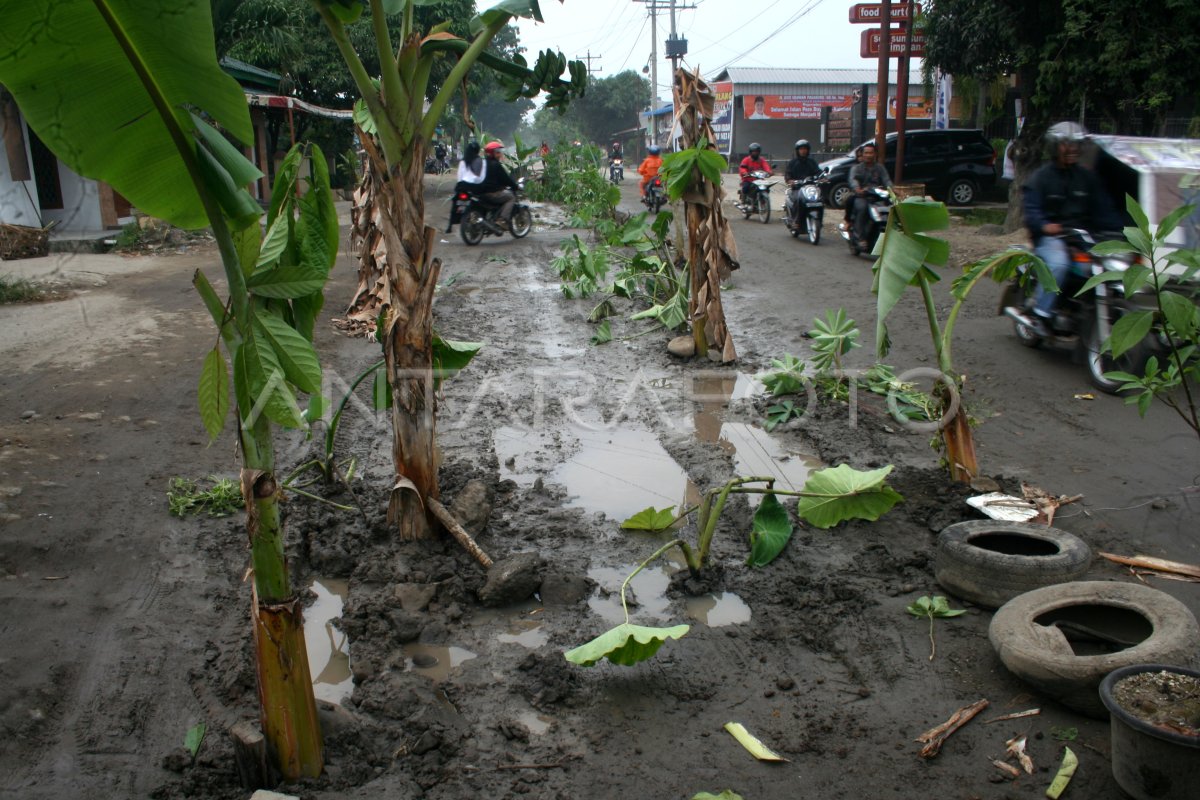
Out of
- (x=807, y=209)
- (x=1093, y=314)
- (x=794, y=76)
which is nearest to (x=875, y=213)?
(x=807, y=209)

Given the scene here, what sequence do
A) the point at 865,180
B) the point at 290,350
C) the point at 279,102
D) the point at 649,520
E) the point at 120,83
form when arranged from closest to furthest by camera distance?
1. the point at 120,83
2. the point at 290,350
3. the point at 649,520
4. the point at 865,180
5. the point at 279,102

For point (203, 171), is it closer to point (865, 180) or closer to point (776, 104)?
point (865, 180)

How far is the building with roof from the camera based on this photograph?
4325 centimetres

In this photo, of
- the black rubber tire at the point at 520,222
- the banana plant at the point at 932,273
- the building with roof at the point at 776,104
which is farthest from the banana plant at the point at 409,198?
the building with roof at the point at 776,104

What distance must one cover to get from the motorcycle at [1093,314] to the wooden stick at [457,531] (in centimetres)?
444

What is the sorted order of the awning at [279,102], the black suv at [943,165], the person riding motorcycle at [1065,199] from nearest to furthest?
the person riding motorcycle at [1065,199] < the awning at [279,102] < the black suv at [943,165]

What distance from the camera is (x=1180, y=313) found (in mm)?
3217

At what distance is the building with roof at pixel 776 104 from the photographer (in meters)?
43.2

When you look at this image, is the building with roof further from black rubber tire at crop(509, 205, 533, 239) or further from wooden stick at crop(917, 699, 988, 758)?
wooden stick at crop(917, 699, 988, 758)

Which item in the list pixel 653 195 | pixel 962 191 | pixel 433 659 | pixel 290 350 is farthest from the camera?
pixel 962 191

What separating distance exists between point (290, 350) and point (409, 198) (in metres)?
1.54

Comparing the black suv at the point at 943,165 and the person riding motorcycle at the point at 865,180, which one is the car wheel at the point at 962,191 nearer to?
the black suv at the point at 943,165

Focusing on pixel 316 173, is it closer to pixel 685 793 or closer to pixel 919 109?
pixel 685 793

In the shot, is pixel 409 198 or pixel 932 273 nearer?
pixel 409 198
